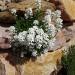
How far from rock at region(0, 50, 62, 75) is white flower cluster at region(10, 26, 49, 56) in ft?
1.19

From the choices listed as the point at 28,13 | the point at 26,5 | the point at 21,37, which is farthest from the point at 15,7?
the point at 21,37

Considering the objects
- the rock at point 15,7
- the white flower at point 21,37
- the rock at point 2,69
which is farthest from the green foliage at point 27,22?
the rock at point 2,69

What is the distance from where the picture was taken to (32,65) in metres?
7.93

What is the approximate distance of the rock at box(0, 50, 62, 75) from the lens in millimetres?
7836

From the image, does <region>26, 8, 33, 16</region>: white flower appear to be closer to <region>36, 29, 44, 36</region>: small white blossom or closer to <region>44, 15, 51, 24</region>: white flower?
<region>44, 15, 51, 24</region>: white flower

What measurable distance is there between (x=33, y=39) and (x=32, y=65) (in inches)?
26.6

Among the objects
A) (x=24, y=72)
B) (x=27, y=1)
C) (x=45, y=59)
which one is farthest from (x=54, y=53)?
(x=27, y=1)

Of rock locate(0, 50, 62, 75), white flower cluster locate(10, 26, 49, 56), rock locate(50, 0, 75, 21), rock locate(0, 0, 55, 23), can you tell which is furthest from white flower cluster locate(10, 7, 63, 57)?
rock locate(50, 0, 75, 21)

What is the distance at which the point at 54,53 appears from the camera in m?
8.19

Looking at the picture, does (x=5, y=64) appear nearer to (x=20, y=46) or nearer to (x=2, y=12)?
(x=20, y=46)

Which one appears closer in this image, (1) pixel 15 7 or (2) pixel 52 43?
(2) pixel 52 43

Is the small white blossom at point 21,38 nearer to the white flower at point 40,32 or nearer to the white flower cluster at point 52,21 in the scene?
the white flower at point 40,32

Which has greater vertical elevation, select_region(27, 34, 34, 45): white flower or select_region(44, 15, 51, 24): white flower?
select_region(44, 15, 51, 24): white flower

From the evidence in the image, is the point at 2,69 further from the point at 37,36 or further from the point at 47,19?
the point at 47,19
